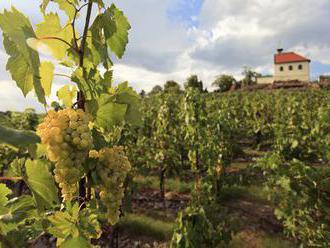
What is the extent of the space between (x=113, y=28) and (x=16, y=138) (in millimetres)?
816

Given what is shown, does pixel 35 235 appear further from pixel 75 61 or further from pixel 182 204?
pixel 182 204

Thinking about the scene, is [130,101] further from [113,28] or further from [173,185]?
[173,185]

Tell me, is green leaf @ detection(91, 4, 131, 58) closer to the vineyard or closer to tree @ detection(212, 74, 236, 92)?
the vineyard

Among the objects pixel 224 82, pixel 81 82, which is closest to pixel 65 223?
pixel 81 82

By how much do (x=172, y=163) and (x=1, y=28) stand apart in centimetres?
862

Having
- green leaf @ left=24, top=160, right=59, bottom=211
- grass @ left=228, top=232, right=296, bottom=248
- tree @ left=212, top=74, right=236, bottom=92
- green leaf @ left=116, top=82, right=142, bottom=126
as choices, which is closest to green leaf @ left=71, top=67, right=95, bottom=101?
green leaf @ left=116, top=82, right=142, bottom=126

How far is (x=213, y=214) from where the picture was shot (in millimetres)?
5242

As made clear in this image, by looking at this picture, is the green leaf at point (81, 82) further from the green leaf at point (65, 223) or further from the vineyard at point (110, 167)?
the green leaf at point (65, 223)

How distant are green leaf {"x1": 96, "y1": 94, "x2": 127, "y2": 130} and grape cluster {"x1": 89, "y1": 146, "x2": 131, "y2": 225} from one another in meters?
0.17

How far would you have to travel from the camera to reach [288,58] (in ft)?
222

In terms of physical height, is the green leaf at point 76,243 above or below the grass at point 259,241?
above

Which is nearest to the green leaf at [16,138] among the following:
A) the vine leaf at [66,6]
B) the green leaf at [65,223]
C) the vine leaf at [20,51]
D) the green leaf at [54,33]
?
the vine leaf at [20,51]

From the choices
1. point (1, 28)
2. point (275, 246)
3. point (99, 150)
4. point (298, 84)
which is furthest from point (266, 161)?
point (298, 84)

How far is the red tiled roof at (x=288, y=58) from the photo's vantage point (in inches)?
2628
